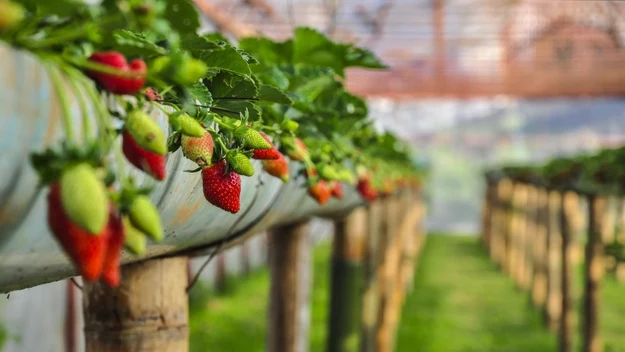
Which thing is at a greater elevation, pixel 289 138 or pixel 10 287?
pixel 289 138

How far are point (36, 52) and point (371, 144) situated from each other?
6.28 feet

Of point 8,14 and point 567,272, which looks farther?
point 567,272

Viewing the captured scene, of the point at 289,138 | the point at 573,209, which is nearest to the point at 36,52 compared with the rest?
the point at 289,138

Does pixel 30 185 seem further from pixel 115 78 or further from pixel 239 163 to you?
pixel 239 163

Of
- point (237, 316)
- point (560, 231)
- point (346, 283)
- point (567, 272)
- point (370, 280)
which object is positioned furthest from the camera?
point (237, 316)

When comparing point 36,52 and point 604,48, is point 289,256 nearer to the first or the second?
point 36,52

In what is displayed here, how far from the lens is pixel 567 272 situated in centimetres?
650

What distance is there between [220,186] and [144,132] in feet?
0.84

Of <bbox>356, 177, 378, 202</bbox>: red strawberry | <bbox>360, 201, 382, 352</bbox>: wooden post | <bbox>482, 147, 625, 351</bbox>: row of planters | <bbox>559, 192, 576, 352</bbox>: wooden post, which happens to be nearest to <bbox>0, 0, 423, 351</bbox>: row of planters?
<bbox>356, 177, 378, 202</bbox>: red strawberry

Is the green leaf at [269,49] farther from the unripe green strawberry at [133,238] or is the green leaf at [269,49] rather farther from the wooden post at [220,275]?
the wooden post at [220,275]

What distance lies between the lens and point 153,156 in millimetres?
534

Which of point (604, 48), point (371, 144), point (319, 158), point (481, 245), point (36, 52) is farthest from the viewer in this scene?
point (481, 245)

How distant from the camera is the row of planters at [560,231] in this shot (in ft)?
16.1

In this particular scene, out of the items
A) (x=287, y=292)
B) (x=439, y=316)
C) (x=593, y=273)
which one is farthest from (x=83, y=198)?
(x=439, y=316)
